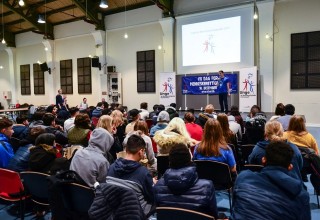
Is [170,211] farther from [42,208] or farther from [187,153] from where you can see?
[42,208]

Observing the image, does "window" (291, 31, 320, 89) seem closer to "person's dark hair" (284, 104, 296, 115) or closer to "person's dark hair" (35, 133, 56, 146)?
"person's dark hair" (284, 104, 296, 115)

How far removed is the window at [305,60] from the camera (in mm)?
8938

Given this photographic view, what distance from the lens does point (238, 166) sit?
3957 millimetres

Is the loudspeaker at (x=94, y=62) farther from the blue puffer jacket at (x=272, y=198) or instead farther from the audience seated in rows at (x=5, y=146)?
the blue puffer jacket at (x=272, y=198)

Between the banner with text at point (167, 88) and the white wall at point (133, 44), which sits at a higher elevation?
the white wall at point (133, 44)

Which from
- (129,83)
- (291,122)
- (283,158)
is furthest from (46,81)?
(283,158)

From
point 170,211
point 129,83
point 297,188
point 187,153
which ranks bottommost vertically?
point 170,211

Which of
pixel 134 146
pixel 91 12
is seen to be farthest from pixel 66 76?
pixel 134 146

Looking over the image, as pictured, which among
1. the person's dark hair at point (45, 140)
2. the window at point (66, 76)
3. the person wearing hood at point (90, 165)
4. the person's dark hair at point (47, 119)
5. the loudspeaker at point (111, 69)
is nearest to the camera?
the person wearing hood at point (90, 165)

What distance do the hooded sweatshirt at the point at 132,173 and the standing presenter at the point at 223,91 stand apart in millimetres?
8067

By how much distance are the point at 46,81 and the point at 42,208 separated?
1433 cm

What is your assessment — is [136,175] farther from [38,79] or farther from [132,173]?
[38,79]

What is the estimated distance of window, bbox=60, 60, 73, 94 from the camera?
15323mm

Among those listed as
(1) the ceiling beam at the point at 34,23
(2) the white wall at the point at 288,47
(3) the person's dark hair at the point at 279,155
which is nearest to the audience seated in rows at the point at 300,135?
(3) the person's dark hair at the point at 279,155
